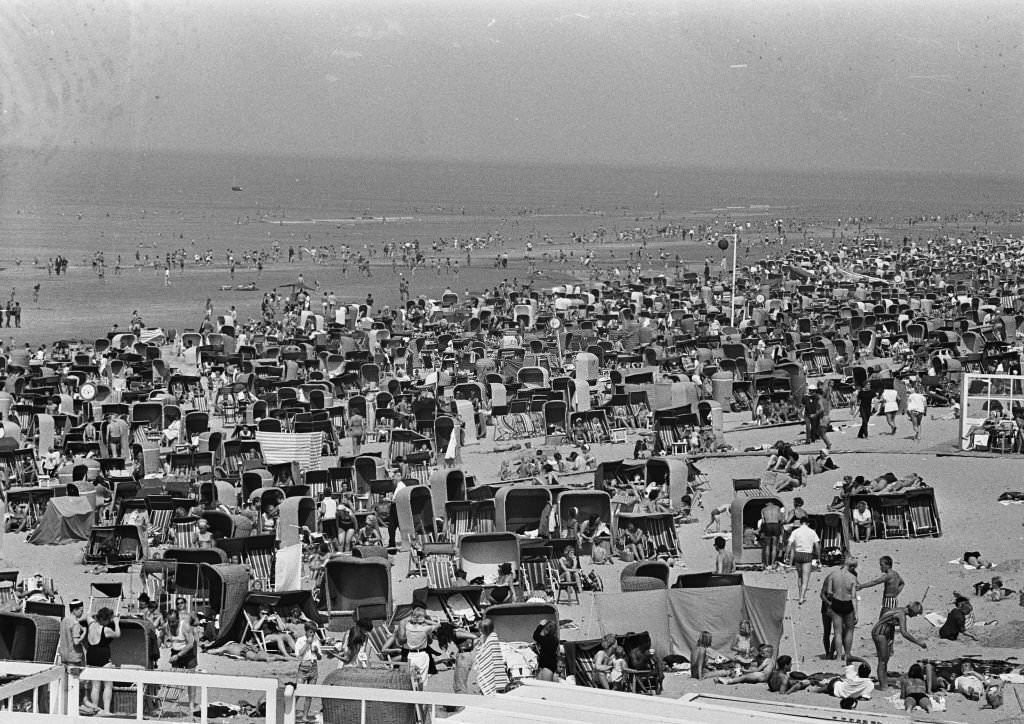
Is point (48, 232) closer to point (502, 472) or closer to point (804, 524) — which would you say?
point (502, 472)

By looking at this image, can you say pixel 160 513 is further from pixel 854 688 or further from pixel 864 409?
pixel 864 409

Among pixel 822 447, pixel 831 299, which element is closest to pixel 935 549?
pixel 822 447

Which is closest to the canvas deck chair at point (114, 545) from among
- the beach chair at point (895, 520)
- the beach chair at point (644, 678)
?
the beach chair at point (644, 678)

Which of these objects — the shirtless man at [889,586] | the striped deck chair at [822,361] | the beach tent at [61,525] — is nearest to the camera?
the shirtless man at [889,586]

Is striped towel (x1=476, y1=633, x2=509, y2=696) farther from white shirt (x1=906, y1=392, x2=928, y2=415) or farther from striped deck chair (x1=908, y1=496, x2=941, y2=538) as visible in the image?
white shirt (x1=906, y1=392, x2=928, y2=415)

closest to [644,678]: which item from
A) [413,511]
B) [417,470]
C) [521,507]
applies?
[521,507]

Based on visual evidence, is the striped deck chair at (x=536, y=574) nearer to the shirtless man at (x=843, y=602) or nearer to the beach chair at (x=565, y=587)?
the beach chair at (x=565, y=587)
